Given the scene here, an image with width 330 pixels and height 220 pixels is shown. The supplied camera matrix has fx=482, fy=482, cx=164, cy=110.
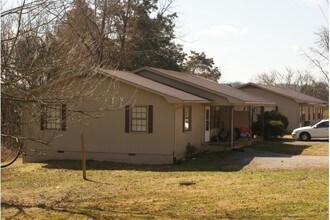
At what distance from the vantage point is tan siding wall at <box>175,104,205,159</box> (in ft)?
69.9

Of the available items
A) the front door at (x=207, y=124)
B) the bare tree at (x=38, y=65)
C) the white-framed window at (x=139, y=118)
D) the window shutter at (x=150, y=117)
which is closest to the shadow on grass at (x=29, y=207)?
the bare tree at (x=38, y=65)

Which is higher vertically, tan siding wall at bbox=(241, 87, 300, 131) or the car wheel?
tan siding wall at bbox=(241, 87, 300, 131)

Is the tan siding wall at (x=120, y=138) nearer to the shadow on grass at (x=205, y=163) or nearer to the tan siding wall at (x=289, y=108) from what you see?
the shadow on grass at (x=205, y=163)

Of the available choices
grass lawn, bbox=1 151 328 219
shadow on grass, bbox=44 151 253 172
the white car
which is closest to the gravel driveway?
shadow on grass, bbox=44 151 253 172

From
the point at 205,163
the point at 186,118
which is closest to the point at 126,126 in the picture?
the point at 186,118

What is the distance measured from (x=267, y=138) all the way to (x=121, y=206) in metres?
23.6

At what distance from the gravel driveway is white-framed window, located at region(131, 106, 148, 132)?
13.3ft

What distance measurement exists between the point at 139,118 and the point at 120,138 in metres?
1.24

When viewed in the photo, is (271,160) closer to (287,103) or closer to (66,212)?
(66,212)

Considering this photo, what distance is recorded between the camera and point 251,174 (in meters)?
16.7

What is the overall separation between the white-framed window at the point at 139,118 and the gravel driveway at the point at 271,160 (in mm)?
4049

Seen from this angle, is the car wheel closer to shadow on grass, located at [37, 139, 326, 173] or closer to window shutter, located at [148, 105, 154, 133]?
shadow on grass, located at [37, 139, 326, 173]

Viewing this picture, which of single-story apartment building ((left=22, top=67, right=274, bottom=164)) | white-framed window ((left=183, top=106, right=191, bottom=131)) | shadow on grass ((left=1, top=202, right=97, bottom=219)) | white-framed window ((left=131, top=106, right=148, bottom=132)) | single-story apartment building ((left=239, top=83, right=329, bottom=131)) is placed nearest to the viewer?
shadow on grass ((left=1, top=202, right=97, bottom=219))

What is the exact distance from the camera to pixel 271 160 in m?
21.1
